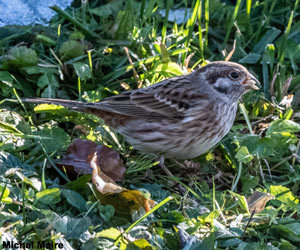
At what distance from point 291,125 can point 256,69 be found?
3.28 feet

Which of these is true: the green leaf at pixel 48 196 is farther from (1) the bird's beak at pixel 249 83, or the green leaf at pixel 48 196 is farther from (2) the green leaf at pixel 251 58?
(2) the green leaf at pixel 251 58

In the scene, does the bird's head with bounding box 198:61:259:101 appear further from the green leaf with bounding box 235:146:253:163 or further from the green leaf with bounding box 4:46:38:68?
the green leaf with bounding box 4:46:38:68

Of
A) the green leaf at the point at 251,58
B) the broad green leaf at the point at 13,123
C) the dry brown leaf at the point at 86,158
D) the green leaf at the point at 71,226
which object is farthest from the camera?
the green leaf at the point at 251,58

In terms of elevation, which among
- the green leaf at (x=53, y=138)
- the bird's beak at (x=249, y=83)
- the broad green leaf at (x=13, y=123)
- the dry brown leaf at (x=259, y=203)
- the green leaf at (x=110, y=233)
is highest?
the bird's beak at (x=249, y=83)

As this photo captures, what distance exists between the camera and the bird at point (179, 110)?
4090 millimetres

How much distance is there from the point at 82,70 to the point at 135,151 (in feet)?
2.45

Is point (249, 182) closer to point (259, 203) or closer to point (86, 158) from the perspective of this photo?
point (259, 203)

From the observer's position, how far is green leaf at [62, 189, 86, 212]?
10.9 ft

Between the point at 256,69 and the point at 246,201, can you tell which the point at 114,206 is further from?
the point at 256,69

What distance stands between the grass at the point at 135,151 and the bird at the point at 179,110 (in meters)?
0.12

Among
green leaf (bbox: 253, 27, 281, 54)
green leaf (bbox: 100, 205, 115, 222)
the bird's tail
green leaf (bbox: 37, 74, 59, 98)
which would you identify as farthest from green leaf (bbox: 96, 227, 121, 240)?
green leaf (bbox: 253, 27, 281, 54)

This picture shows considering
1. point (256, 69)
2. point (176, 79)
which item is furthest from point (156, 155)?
point (256, 69)

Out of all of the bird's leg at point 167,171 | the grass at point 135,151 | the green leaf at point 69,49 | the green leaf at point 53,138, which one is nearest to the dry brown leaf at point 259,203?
the grass at point 135,151

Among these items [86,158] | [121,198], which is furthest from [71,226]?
[86,158]
